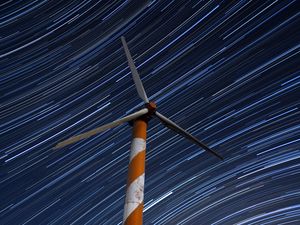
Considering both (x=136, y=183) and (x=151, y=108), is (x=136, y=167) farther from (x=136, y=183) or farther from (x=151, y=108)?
(x=151, y=108)

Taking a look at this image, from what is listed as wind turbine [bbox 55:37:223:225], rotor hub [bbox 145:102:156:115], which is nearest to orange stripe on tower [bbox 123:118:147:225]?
wind turbine [bbox 55:37:223:225]

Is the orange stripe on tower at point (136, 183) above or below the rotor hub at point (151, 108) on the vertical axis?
below

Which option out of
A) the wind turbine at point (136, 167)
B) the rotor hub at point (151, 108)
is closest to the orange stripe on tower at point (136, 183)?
the wind turbine at point (136, 167)

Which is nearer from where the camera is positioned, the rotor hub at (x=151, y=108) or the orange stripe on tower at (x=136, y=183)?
the orange stripe on tower at (x=136, y=183)

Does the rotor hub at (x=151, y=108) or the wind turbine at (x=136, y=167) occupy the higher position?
the rotor hub at (x=151, y=108)

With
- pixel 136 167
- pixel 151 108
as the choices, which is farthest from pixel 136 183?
pixel 151 108

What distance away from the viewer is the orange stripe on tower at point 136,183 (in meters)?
3.23

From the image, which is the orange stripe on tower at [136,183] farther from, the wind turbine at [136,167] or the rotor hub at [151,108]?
the rotor hub at [151,108]

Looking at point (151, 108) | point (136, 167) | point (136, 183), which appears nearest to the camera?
point (136, 183)

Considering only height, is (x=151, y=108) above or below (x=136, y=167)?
above

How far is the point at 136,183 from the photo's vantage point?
3.56 meters

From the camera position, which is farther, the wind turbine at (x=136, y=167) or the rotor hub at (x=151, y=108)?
the rotor hub at (x=151, y=108)

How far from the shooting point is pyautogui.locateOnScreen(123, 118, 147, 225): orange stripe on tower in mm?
3234


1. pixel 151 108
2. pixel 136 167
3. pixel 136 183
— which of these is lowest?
pixel 136 183
